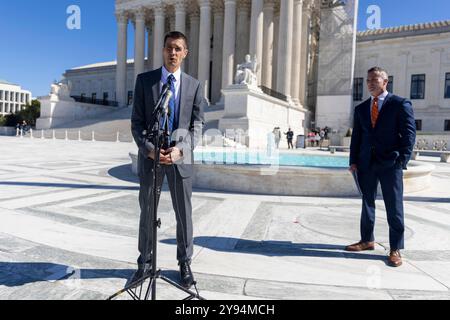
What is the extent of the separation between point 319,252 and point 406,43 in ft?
148

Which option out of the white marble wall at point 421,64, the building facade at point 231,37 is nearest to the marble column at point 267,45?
the building facade at point 231,37

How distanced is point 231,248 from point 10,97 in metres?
131

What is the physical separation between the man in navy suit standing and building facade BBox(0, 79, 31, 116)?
123055mm

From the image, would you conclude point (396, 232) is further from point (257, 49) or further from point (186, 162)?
point (257, 49)

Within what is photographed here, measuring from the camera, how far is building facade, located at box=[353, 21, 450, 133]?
39031 mm

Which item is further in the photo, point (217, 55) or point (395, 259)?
point (217, 55)

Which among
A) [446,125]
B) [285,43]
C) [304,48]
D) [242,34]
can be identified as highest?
[242,34]

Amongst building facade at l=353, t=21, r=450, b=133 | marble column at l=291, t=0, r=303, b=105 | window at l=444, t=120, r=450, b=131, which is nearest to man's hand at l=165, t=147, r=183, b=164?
marble column at l=291, t=0, r=303, b=105

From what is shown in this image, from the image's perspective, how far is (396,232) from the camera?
377 centimetres

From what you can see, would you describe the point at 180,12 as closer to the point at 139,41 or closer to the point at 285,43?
the point at 139,41

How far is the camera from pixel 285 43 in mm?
33031

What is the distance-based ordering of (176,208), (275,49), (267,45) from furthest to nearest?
1. (275,49)
2. (267,45)
3. (176,208)

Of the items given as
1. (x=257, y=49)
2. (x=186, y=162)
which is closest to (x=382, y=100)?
(x=186, y=162)

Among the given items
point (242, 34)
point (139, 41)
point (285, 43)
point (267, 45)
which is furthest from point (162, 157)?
point (139, 41)
